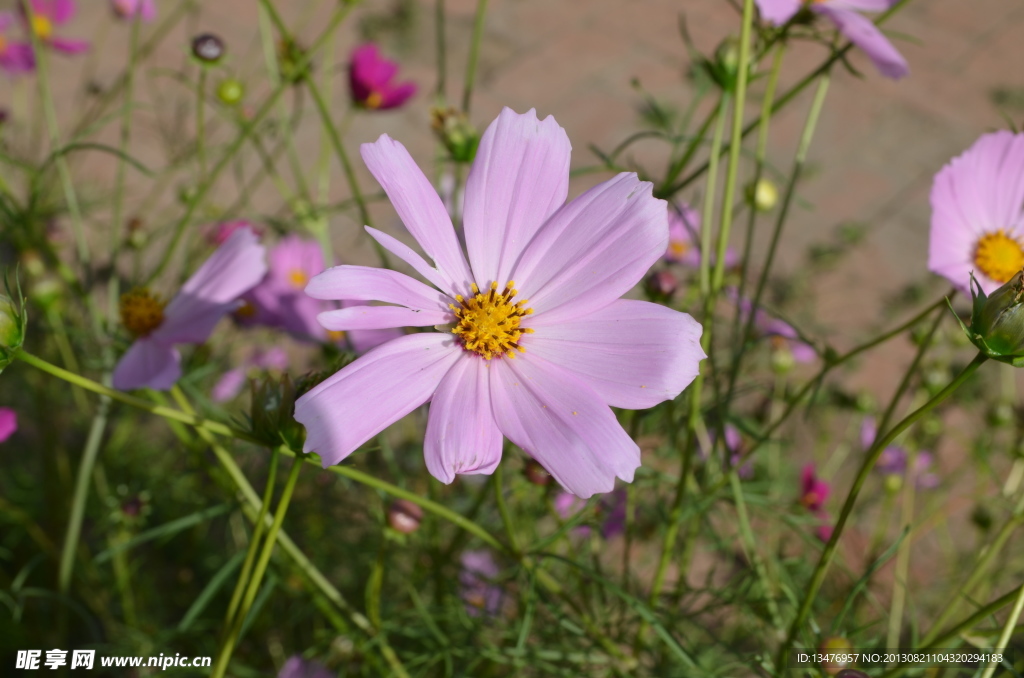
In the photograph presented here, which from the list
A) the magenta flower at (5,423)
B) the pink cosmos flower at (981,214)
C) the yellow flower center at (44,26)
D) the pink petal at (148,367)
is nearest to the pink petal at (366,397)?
the pink petal at (148,367)

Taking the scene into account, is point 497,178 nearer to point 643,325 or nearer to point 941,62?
point 643,325

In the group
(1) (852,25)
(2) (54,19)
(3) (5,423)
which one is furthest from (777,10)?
(2) (54,19)

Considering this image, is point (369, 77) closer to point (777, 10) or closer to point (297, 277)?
point (297, 277)

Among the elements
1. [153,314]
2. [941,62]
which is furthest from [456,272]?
[941,62]

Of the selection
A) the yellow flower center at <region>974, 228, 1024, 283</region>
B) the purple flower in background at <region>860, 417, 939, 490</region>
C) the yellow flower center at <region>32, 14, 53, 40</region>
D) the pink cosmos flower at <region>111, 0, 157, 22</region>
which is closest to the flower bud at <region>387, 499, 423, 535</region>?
the yellow flower center at <region>974, 228, 1024, 283</region>

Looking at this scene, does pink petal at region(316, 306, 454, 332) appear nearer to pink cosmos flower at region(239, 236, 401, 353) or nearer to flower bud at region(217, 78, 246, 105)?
pink cosmos flower at region(239, 236, 401, 353)

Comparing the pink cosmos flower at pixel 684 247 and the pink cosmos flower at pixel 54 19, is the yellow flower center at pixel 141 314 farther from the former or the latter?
the pink cosmos flower at pixel 54 19

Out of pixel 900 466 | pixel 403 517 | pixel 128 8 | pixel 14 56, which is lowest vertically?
pixel 403 517
